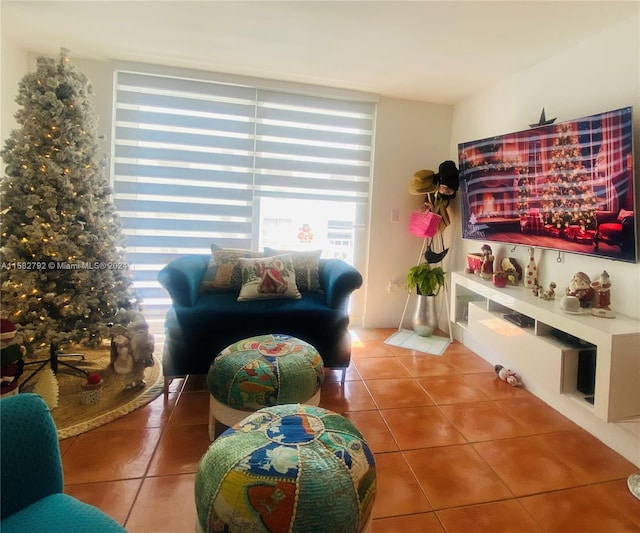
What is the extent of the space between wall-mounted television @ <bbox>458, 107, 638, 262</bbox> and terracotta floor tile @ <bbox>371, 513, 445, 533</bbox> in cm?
153

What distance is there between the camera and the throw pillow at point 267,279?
7.89ft

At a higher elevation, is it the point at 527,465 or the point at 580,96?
the point at 580,96

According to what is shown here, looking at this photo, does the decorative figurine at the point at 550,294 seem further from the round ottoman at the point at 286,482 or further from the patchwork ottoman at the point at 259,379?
the round ottoman at the point at 286,482

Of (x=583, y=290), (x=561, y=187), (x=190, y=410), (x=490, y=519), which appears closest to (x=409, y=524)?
(x=490, y=519)

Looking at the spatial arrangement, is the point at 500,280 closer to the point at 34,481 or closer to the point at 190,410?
the point at 190,410

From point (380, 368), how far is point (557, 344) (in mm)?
1145

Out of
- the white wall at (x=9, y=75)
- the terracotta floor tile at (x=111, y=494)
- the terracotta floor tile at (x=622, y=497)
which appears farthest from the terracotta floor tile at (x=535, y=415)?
the white wall at (x=9, y=75)

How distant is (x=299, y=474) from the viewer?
934 millimetres

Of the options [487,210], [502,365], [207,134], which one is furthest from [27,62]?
[502,365]

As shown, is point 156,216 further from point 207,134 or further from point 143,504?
point 143,504

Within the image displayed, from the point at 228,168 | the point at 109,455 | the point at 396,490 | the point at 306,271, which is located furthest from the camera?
the point at 228,168

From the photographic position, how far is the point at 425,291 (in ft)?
10.5

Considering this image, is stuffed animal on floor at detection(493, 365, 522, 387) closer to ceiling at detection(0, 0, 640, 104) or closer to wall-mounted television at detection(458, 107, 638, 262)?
wall-mounted television at detection(458, 107, 638, 262)

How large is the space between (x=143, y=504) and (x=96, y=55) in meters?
3.11
